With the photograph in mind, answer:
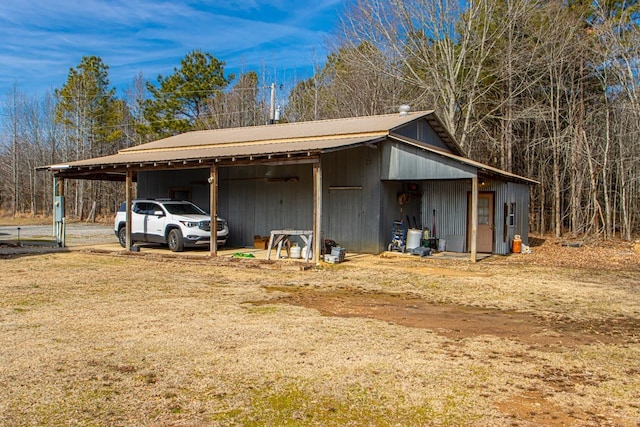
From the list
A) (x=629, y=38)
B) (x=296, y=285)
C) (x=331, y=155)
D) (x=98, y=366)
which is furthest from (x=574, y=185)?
(x=98, y=366)

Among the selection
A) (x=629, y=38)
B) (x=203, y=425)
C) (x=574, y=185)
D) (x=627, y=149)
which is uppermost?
(x=629, y=38)

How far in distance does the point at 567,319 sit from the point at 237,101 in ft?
98.7

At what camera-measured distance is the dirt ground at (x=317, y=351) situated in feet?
11.8

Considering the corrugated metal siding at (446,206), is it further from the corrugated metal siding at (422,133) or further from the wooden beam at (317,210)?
the wooden beam at (317,210)

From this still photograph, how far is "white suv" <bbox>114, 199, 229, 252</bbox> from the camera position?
1442cm

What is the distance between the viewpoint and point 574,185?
2123 cm

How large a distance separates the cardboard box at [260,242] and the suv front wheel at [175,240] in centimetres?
249

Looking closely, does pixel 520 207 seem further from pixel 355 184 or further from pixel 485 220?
pixel 355 184

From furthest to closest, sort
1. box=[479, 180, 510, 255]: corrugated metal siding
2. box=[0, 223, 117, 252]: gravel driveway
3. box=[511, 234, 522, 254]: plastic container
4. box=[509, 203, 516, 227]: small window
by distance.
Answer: box=[0, 223, 117, 252]: gravel driveway < box=[509, 203, 516, 227]: small window < box=[511, 234, 522, 254]: plastic container < box=[479, 180, 510, 255]: corrugated metal siding

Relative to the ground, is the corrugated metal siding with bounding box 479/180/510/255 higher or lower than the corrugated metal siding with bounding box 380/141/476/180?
lower

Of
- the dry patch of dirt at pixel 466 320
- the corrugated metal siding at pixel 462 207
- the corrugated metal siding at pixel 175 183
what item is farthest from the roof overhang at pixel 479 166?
the corrugated metal siding at pixel 175 183

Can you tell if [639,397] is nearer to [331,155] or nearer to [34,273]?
[34,273]

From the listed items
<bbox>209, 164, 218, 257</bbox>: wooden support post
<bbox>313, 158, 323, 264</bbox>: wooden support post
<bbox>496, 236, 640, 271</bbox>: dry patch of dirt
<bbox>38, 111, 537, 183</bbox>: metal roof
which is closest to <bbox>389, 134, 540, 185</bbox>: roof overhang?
<bbox>38, 111, 537, 183</bbox>: metal roof

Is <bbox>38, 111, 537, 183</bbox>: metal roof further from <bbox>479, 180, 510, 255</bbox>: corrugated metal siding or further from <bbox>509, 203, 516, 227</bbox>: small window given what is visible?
<bbox>509, 203, 516, 227</bbox>: small window
